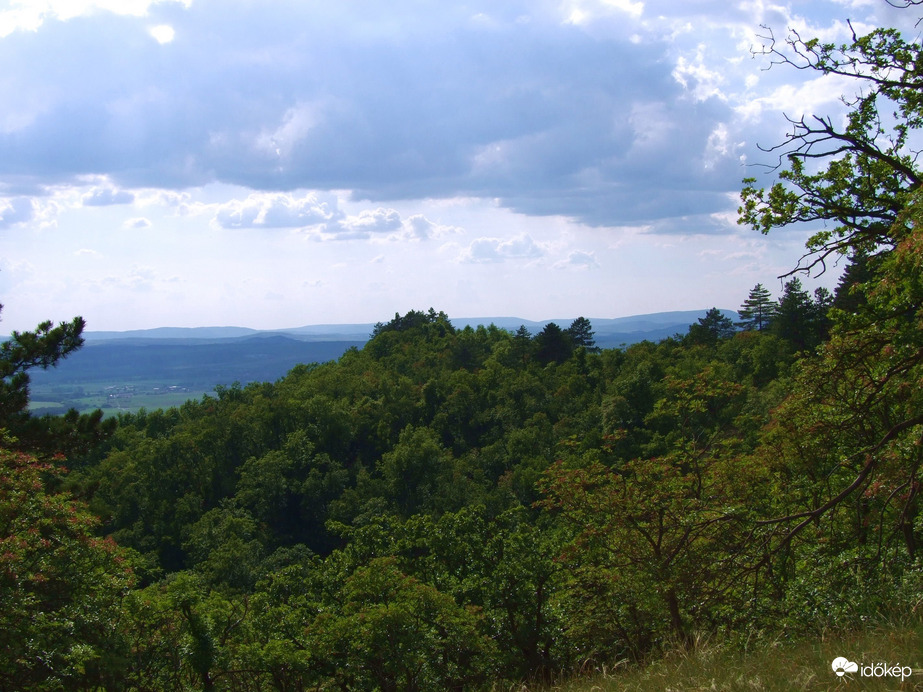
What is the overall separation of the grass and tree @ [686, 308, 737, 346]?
72.2 m

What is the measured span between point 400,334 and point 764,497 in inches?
3761

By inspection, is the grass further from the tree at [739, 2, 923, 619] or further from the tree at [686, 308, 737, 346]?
the tree at [686, 308, 737, 346]

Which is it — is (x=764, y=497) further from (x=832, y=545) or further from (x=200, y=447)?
(x=200, y=447)

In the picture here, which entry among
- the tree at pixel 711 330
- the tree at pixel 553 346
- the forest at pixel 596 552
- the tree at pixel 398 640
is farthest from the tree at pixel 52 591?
the tree at pixel 553 346

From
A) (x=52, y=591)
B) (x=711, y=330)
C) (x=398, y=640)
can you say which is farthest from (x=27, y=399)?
(x=711, y=330)

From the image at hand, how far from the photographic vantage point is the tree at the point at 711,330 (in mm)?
77250

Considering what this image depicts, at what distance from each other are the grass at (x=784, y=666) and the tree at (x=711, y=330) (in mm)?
72195

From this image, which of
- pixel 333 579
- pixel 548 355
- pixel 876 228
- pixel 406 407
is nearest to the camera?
pixel 876 228

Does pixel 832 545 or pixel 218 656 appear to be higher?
pixel 832 545

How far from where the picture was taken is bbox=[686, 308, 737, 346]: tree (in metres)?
77.2

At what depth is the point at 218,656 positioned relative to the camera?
12.8m

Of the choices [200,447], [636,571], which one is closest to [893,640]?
[636,571]

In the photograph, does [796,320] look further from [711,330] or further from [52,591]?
[52,591]

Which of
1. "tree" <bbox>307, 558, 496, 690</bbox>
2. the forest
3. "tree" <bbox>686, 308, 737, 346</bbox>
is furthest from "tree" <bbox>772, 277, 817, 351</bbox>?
"tree" <bbox>307, 558, 496, 690</bbox>
